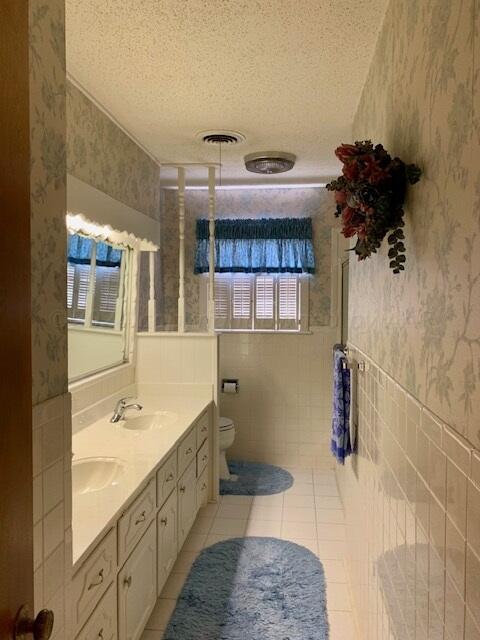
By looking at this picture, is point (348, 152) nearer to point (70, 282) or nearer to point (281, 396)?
point (70, 282)

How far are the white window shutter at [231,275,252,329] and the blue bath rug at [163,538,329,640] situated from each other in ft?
6.32

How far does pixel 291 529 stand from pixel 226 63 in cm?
272

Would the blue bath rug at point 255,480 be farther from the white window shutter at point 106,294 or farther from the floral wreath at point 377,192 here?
the floral wreath at point 377,192

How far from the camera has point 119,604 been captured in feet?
5.41

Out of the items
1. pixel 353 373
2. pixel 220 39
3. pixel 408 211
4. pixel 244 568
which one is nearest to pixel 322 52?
pixel 220 39

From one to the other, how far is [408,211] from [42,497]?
1177 mm

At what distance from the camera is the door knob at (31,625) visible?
71 centimetres

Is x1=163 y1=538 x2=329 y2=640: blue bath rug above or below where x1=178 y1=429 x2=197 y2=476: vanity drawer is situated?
below

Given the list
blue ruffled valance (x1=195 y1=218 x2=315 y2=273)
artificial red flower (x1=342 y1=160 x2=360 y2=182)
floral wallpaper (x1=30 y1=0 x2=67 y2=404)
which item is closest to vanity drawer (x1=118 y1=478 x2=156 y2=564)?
floral wallpaper (x1=30 y1=0 x2=67 y2=404)

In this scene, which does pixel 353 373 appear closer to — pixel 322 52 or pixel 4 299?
pixel 322 52

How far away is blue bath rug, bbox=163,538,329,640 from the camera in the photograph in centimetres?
212

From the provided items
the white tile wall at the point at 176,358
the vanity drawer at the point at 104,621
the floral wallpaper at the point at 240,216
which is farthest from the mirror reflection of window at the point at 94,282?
the vanity drawer at the point at 104,621

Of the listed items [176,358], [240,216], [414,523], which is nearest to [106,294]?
[176,358]

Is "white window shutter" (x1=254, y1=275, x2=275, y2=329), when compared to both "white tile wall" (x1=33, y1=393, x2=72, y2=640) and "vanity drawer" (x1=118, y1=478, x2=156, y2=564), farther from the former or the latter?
"white tile wall" (x1=33, y1=393, x2=72, y2=640)
